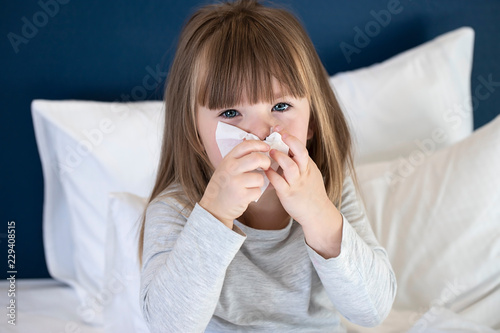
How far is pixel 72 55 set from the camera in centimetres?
149

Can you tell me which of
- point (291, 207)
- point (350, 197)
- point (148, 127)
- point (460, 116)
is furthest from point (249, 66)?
point (460, 116)

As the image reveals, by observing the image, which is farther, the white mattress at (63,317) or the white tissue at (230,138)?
the white mattress at (63,317)

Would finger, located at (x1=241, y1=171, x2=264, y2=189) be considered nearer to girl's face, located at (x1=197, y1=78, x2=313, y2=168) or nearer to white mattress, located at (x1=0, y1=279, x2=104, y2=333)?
girl's face, located at (x1=197, y1=78, x2=313, y2=168)

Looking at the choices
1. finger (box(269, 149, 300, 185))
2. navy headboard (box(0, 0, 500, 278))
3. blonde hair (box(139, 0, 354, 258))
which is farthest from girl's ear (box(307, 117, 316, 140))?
navy headboard (box(0, 0, 500, 278))

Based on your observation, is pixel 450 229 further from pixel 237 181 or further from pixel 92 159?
pixel 92 159

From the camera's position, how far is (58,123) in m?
1.40

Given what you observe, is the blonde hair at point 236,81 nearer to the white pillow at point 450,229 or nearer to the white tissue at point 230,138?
the white tissue at point 230,138

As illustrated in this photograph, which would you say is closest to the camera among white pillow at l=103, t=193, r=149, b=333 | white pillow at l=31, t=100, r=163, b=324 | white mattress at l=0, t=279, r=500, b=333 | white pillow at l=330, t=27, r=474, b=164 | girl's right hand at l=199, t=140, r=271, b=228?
girl's right hand at l=199, t=140, r=271, b=228

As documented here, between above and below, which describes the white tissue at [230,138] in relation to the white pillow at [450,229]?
above

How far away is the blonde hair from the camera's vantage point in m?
0.96

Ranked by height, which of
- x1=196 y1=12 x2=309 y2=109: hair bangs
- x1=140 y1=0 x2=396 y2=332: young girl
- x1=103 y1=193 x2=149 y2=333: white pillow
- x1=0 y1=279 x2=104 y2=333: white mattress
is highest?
x1=196 y1=12 x2=309 y2=109: hair bangs

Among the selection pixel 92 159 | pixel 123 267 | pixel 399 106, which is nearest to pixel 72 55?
pixel 92 159

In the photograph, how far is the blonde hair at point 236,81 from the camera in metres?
0.96

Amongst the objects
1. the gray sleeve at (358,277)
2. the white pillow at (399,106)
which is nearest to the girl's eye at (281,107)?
the gray sleeve at (358,277)
